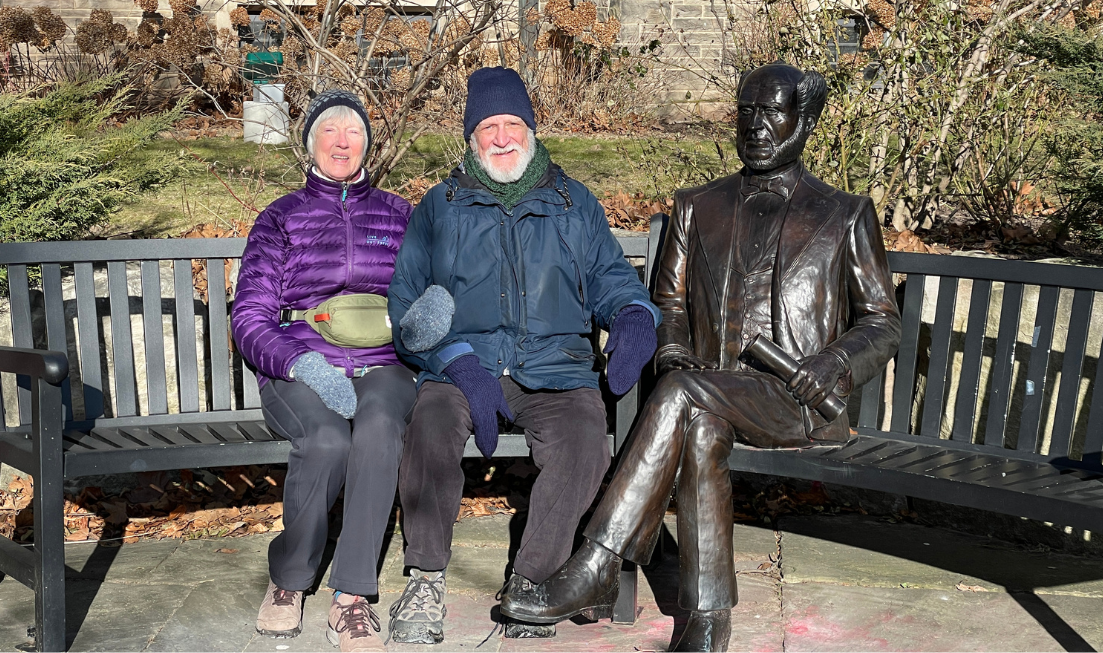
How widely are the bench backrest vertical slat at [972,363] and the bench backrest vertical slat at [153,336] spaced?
2.87 meters

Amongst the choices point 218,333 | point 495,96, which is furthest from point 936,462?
point 218,333

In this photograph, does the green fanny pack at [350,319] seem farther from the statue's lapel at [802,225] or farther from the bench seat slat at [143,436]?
the statue's lapel at [802,225]

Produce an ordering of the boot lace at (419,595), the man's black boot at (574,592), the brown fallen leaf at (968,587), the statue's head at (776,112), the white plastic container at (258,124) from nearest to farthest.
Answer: the man's black boot at (574,592), the boot lace at (419,595), the statue's head at (776,112), the brown fallen leaf at (968,587), the white plastic container at (258,124)

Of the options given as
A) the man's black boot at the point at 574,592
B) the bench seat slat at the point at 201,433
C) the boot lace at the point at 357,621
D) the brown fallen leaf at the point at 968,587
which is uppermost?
the bench seat slat at the point at 201,433

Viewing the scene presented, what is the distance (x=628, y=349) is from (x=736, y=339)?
0.42 meters

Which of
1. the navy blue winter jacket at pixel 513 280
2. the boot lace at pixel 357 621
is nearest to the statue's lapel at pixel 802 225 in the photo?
the navy blue winter jacket at pixel 513 280

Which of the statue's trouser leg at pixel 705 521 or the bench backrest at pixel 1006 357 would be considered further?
the bench backrest at pixel 1006 357

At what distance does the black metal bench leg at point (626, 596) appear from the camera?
3.53 meters

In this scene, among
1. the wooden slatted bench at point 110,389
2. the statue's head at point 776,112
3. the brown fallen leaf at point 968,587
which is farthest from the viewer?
the brown fallen leaf at point 968,587

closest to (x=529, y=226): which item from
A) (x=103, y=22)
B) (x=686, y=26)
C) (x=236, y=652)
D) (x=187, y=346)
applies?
(x=187, y=346)

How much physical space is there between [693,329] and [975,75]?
2.49 meters

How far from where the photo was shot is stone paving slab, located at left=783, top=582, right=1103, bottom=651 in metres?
3.44

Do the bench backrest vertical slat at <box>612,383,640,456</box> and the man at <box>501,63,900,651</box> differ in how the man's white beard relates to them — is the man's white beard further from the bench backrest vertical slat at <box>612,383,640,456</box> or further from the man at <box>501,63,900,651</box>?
the bench backrest vertical slat at <box>612,383,640,456</box>

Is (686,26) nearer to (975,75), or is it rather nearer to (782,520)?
(975,75)
